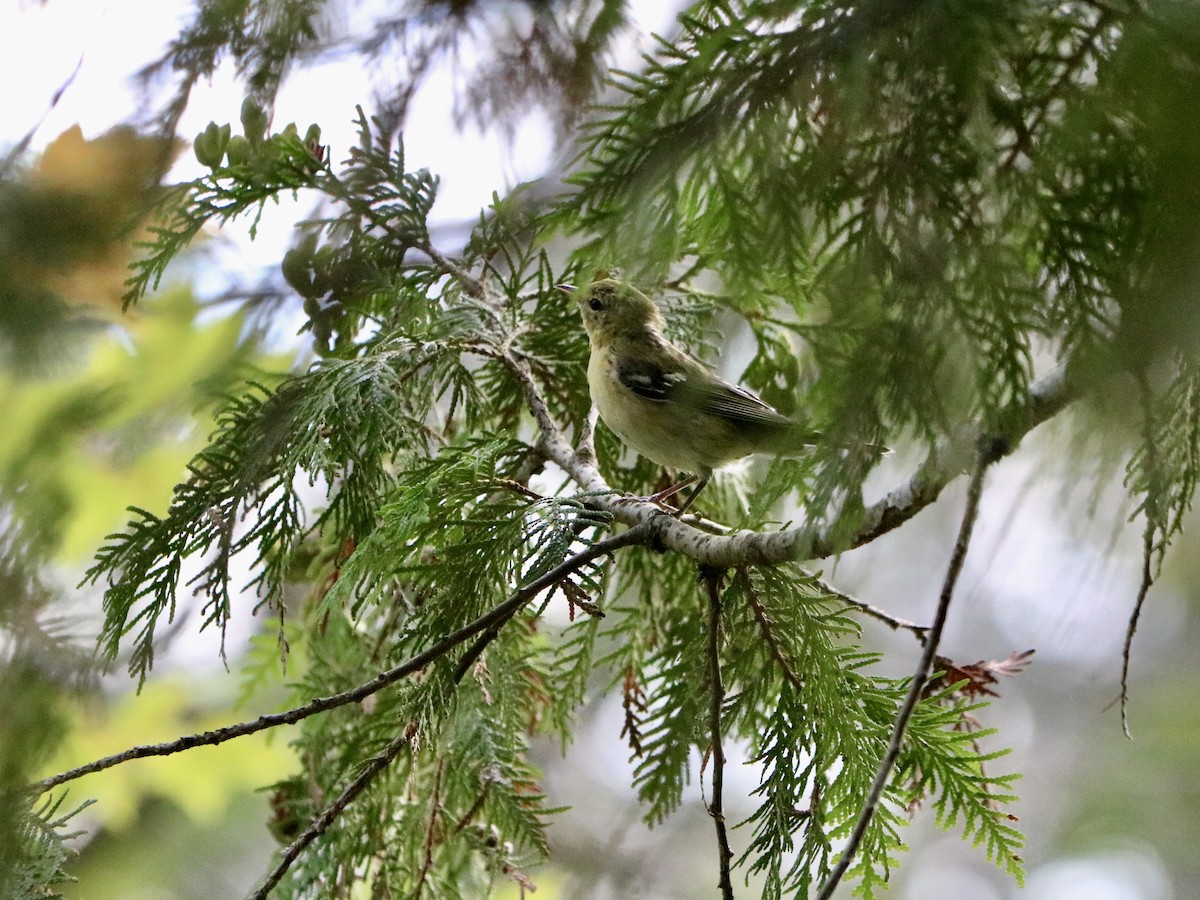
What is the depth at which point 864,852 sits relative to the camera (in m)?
1.88

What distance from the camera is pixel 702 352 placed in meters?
2.97

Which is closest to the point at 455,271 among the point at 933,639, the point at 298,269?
the point at 298,269

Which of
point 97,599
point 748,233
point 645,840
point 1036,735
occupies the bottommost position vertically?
point 97,599

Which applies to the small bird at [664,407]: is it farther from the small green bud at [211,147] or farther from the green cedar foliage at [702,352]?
the small green bud at [211,147]

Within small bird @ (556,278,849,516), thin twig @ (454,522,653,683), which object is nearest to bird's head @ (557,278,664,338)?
small bird @ (556,278,849,516)

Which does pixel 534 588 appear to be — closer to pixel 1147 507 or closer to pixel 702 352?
pixel 1147 507

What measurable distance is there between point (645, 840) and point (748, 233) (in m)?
6.71

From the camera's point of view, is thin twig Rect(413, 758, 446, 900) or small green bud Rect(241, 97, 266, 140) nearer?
small green bud Rect(241, 97, 266, 140)

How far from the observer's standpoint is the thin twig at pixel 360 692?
66.5 inches

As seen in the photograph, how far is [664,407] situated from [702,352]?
25cm

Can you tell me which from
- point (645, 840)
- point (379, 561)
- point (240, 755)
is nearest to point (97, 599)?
point (379, 561)

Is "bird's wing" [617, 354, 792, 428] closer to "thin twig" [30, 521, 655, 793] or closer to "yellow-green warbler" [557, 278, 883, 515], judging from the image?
"yellow-green warbler" [557, 278, 883, 515]

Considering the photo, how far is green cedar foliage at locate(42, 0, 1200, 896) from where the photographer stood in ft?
3.99

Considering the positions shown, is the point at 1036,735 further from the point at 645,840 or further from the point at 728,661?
the point at 728,661
